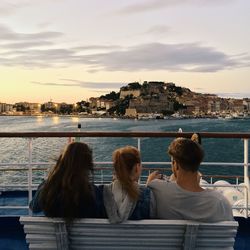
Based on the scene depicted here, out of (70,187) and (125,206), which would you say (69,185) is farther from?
(125,206)

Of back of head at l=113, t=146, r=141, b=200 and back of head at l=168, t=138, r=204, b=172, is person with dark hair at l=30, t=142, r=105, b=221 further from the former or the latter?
back of head at l=168, t=138, r=204, b=172

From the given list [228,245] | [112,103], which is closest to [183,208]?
[228,245]

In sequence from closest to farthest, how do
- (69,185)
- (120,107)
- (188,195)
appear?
(69,185) < (188,195) < (120,107)

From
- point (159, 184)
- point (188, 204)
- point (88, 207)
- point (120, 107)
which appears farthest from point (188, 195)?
point (120, 107)

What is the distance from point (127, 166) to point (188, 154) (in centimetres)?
27

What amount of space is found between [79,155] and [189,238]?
553 millimetres

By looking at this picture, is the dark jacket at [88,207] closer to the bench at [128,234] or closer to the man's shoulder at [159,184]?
the bench at [128,234]

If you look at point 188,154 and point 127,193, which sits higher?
point 188,154

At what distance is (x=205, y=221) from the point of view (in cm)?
188

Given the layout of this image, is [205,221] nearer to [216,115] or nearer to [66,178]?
[66,178]

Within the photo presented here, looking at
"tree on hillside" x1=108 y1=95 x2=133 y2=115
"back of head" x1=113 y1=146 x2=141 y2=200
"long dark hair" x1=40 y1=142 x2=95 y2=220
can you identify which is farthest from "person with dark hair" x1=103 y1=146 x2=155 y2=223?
"tree on hillside" x1=108 y1=95 x2=133 y2=115

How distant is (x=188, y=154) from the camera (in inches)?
74.9

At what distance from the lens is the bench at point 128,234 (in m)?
1.74

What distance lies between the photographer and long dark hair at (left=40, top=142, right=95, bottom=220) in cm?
180
